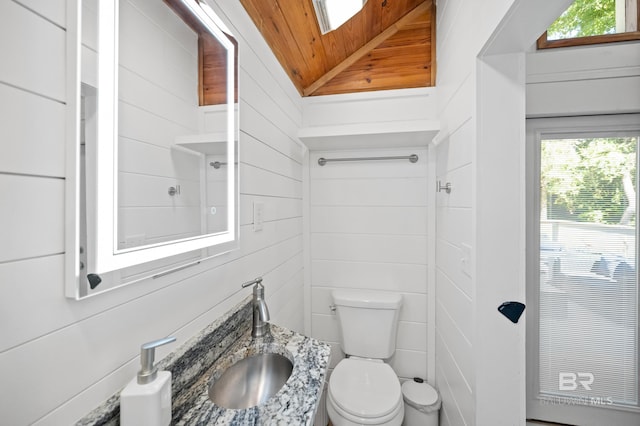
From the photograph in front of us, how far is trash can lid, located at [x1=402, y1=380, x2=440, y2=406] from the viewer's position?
1.63m

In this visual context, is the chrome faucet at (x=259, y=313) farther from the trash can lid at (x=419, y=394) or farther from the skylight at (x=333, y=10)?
the skylight at (x=333, y=10)

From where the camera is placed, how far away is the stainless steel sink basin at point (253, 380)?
0.91 m

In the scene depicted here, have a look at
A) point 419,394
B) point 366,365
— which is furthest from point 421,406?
point 366,365

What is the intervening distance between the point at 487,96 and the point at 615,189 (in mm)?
1136

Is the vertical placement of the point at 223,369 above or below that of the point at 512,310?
below

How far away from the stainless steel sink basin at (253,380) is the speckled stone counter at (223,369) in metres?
0.03

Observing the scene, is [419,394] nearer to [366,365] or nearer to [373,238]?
[366,365]

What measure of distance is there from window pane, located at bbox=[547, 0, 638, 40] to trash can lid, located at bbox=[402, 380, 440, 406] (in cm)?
223

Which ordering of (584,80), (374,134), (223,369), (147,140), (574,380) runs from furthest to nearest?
(374,134)
(574,380)
(584,80)
(223,369)
(147,140)

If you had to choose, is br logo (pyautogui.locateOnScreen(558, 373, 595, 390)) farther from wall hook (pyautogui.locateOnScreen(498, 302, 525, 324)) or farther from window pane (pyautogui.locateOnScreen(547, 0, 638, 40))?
window pane (pyautogui.locateOnScreen(547, 0, 638, 40))

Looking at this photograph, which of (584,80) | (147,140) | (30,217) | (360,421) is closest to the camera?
(30,217)

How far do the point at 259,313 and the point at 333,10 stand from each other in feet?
4.83

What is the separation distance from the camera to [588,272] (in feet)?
4.87

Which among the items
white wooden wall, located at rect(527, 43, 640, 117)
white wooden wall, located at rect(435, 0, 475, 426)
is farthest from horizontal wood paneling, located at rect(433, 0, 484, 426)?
white wooden wall, located at rect(527, 43, 640, 117)
